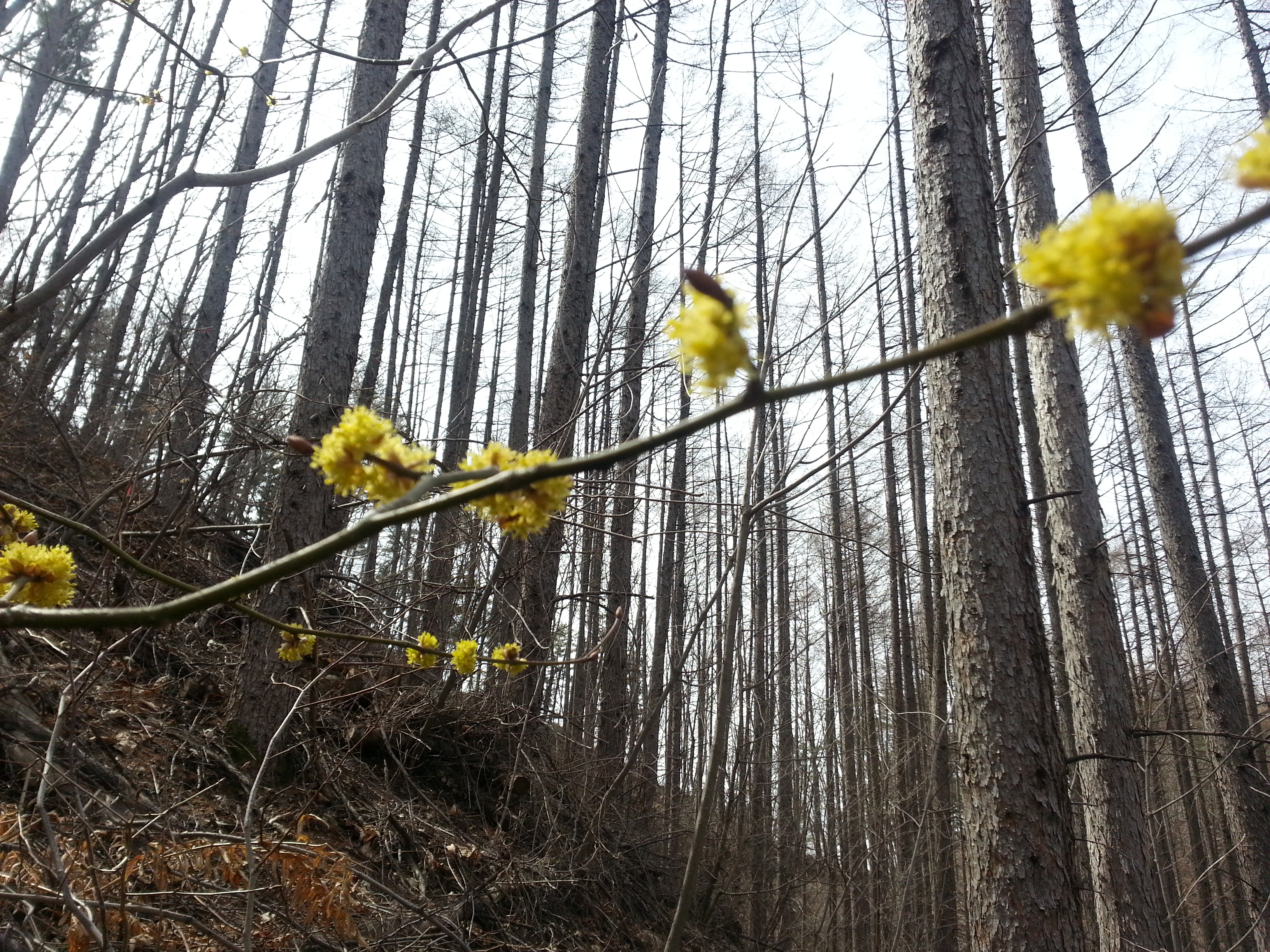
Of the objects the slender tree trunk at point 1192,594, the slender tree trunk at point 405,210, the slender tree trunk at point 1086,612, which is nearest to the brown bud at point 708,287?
the slender tree trunk at point 1086,612

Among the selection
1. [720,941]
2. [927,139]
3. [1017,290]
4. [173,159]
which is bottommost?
[720,941]

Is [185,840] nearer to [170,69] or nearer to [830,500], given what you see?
[170,69]

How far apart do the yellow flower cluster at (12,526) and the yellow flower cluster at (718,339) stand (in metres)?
1.53

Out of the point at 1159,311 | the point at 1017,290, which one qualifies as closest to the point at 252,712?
the point at 1159,311

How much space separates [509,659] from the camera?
6.41ft

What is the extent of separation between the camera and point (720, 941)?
6.06m

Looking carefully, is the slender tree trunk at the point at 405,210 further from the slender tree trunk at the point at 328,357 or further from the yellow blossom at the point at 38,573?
the yellow blossom at the point at 38,573

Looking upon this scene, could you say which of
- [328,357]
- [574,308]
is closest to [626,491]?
[574,308]

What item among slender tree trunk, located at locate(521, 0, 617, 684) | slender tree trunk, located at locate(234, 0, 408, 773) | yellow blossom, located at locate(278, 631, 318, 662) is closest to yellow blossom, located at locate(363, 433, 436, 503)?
yellow blossom, located at locate(278, 631, 318, 662)

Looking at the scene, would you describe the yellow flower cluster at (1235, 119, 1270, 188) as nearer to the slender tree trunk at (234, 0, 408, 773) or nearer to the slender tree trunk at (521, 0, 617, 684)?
the slender tree trunk at (234, 0, 408, 773)

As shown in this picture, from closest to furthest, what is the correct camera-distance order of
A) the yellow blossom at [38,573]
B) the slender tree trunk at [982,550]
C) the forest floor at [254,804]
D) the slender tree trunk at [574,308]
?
1. the yellow blossom at [38,573]
2. the forest floor at [254,804]
3. the slender tree trunk at [982,550]
4. the slender tree trunk at [574,308]

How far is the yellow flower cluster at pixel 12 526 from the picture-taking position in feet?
5.22

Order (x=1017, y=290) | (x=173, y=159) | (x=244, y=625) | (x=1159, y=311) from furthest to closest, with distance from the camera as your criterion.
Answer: (x=1017, y=290) < (x=173, y=159) < (x=244, y=625) < (x=1159, y=311)

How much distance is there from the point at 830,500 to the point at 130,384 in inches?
→ 463
